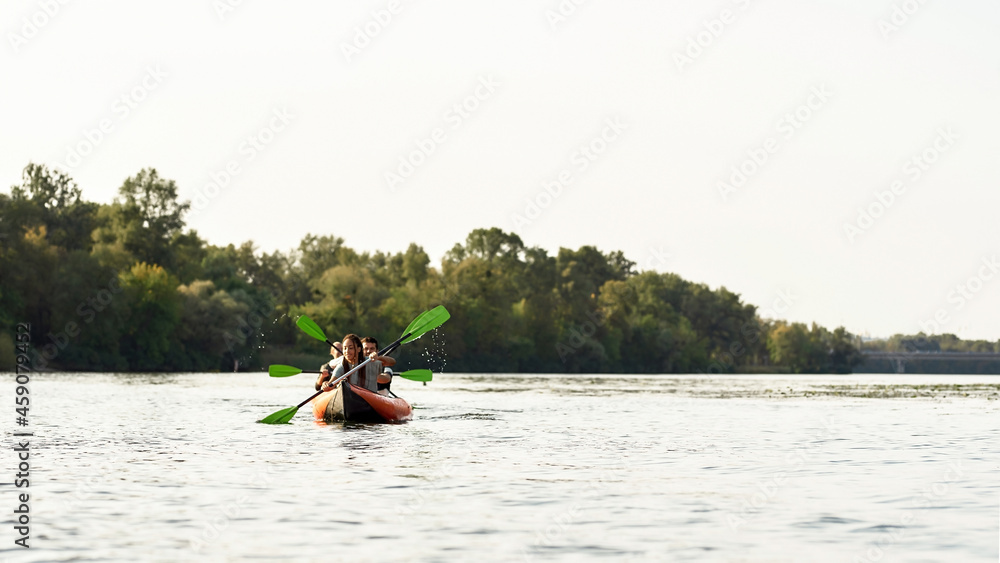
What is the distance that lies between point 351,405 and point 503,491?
383 inches

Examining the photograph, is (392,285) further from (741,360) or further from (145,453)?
(145,453)

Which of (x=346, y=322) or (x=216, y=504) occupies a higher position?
(x=346, y=322)

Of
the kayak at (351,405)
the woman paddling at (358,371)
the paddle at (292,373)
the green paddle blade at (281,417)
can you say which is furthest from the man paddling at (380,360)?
the green paddle blade at (281,417)

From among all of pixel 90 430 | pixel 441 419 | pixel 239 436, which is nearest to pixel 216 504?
pixel 239 436

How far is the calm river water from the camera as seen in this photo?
9.66 meters

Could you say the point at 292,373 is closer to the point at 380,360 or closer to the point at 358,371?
the point at 358,371

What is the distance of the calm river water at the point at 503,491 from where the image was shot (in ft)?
31.7

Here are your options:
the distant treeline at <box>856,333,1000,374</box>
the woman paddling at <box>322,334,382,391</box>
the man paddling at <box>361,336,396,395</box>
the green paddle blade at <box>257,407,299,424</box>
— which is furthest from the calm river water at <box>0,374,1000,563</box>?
the distant treeline at <box>856,333,1000,374</box>

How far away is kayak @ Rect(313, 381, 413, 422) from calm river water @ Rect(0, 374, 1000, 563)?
1.05 ft

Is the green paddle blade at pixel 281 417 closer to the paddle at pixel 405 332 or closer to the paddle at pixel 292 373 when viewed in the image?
the paddle at pixel 405 332

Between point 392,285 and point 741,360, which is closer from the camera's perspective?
point 392,285

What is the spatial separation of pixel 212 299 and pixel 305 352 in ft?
24.0

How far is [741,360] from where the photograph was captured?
132750 mm

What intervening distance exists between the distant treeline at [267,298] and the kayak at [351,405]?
64.4 feet
